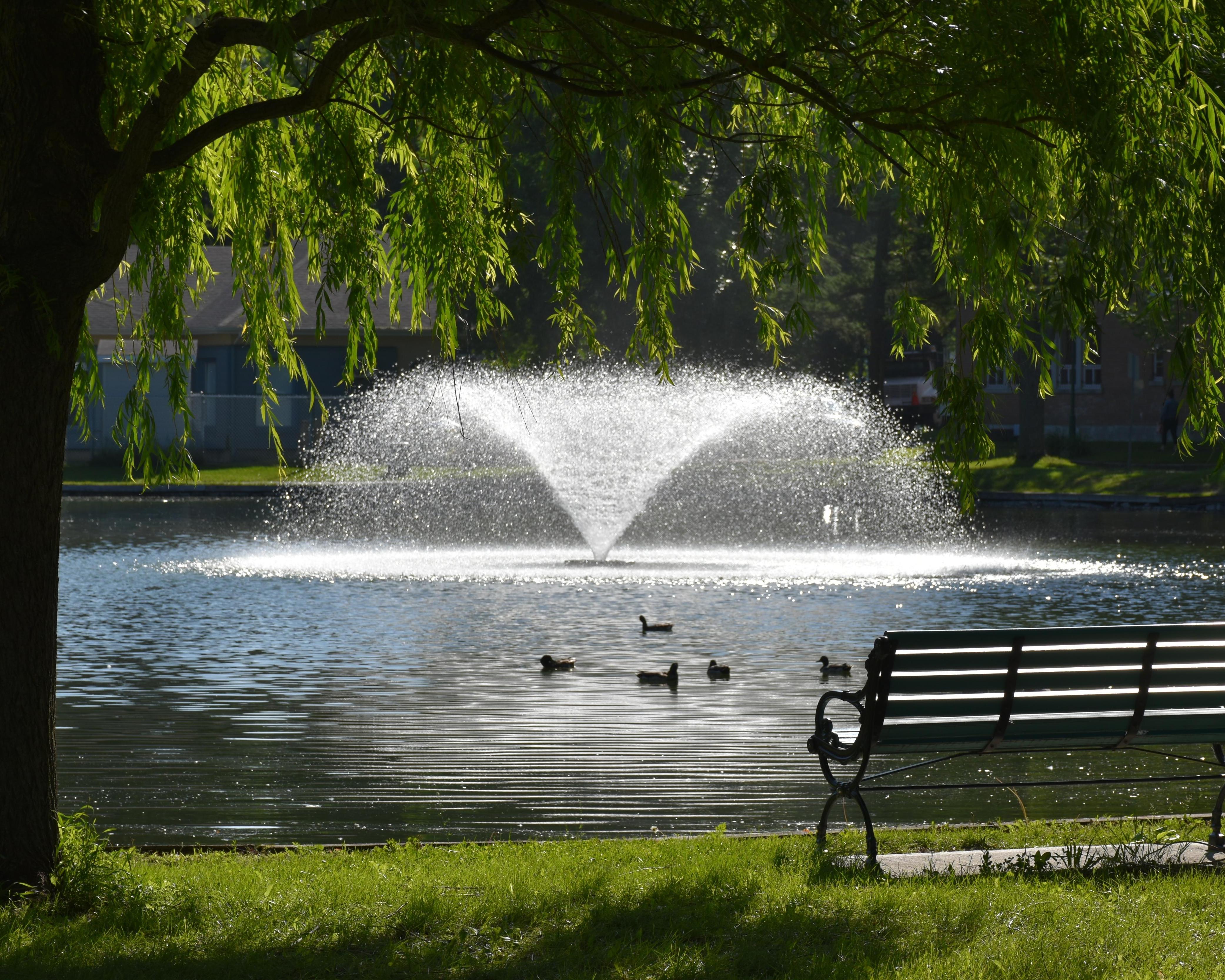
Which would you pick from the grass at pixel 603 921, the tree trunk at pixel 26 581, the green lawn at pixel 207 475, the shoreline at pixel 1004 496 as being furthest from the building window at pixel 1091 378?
the tree trunk at pixel 26 581

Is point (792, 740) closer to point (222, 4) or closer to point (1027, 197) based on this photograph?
point (1027, 197)

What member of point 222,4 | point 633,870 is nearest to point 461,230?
point 222,4

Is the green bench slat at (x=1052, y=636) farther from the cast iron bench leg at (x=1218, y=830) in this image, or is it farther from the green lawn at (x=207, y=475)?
the green lawn at (x=207, y=475)

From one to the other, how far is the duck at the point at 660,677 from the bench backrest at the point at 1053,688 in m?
5.75

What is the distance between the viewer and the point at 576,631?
1609cm

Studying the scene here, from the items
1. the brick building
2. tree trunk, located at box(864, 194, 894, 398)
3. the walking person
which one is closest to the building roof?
tree trunk, located at box(864, 194, 894, 398)

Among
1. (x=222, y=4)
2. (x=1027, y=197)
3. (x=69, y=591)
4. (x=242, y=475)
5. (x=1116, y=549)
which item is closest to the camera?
(x=1027, y=197)

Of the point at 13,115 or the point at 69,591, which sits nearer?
the point at 13,115

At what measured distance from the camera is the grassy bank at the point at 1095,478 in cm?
4009

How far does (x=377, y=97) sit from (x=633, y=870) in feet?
16.6

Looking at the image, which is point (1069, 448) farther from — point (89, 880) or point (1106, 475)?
point (89, 880)

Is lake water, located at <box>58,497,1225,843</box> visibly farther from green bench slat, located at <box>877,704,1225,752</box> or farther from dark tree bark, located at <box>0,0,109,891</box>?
dark tree bark, located at <box>0,0,109,891</box>

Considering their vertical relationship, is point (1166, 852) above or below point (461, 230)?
below

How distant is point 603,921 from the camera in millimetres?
5266
